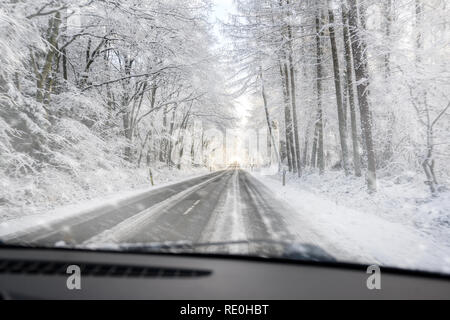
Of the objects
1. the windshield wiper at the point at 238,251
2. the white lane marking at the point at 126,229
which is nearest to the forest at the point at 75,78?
the white lane marking at the point at 126,229

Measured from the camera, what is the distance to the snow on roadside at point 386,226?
428 centimetres

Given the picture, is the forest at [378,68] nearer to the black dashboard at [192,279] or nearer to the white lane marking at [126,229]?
the black dashboard at [192,279]

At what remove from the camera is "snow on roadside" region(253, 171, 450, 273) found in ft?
14.0

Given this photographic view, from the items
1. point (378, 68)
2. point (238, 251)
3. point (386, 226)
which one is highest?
point (378, 68)

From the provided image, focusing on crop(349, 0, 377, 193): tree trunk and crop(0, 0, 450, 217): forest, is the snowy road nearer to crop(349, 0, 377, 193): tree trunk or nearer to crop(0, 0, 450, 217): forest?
crop(0, 0, 450, 217): forest

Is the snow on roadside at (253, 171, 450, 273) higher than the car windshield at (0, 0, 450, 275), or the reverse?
the car windshield at (0, 0, 450, 275)

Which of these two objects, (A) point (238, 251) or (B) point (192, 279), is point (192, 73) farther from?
(B) point (192, 279)

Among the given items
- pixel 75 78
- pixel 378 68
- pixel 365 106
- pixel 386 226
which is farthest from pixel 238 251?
pixel 75 78

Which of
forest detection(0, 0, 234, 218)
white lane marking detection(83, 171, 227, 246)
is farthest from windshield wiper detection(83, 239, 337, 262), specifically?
forest detection(0, 0, 234, 218)

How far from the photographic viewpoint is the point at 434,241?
214 inches

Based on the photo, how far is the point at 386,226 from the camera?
665cm

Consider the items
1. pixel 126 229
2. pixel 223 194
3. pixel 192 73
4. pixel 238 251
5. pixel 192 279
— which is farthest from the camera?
pixel 192 73

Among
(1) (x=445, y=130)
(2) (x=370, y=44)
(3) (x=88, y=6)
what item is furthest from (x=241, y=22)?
(1) (x=445, y=130)
